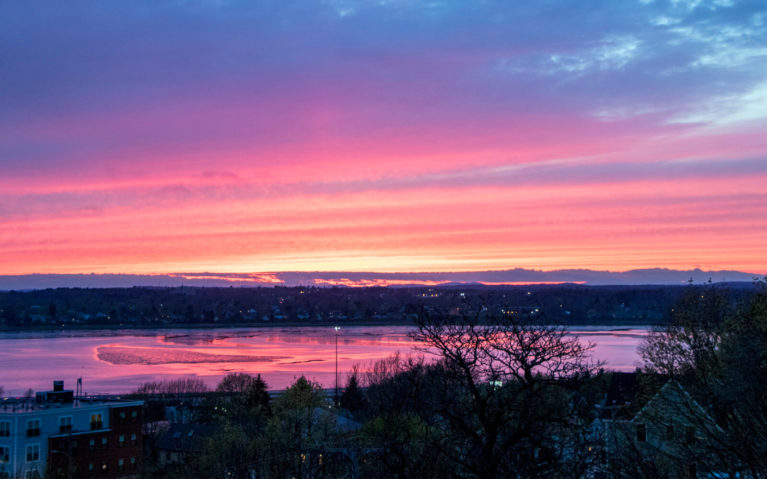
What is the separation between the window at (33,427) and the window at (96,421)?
119 cm

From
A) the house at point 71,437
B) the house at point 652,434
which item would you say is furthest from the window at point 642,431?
the house at point 71,437

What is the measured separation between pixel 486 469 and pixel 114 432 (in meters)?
14.1

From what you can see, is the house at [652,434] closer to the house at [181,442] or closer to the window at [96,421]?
the house at [181,442]

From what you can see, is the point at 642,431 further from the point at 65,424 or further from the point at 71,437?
the point at 65,424

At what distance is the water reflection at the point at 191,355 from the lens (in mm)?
36344

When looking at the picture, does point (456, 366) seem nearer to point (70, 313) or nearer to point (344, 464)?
point (344, 464)

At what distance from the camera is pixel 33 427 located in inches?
647

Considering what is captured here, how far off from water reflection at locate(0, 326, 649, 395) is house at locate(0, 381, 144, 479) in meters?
14.5

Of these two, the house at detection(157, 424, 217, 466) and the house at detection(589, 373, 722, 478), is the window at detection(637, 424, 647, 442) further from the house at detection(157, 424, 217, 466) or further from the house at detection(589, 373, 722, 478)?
the house at detection(157, 424, 217, 466)

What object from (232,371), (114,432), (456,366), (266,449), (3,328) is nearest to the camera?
(456,366)

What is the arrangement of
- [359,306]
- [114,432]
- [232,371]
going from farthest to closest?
[359,306]
[232,371]
[114,432]

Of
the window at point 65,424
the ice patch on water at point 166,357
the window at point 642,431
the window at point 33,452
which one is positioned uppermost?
the window at point 642,431

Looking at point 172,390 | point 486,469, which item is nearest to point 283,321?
point 172,390

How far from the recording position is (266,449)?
528 inches
